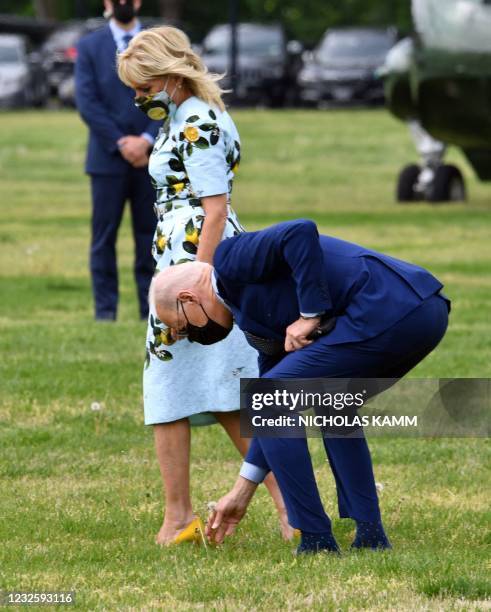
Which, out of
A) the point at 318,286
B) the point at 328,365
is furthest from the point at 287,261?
the point at 328,365

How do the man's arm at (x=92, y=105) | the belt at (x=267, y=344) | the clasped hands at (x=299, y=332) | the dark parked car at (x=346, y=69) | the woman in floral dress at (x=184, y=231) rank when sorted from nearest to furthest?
the clasped hands at (x=299, y=332), the belt at (x=267, y=344), the woman in floral dress at (x=184, y=231), the man's arm at (x=92, y=105), the dark parked car at (x=346, y=69)

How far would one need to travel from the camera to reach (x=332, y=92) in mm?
39406

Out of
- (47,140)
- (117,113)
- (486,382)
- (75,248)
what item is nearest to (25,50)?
(47,140)

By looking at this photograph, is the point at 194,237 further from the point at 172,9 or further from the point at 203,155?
the point at 172,9

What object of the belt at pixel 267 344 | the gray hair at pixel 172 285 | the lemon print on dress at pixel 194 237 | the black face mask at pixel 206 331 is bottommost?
the belt at pixel 267 344

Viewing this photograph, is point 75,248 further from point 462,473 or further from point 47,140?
point 47,140

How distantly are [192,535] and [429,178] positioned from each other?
45.6 feet

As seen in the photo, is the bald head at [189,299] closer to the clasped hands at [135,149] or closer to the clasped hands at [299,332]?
the clasped hands at [299,332]

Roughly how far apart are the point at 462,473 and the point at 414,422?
1.16 meters

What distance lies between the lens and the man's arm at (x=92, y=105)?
10.4 meters

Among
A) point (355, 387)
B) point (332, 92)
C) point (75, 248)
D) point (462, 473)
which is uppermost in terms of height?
point (355, 387)

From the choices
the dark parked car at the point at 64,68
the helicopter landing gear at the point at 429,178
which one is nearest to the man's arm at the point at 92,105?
the helicopter landing gear at the point at 429,178

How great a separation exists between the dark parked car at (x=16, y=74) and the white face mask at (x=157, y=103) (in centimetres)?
3396

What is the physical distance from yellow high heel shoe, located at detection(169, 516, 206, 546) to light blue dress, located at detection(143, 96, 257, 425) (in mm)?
382
